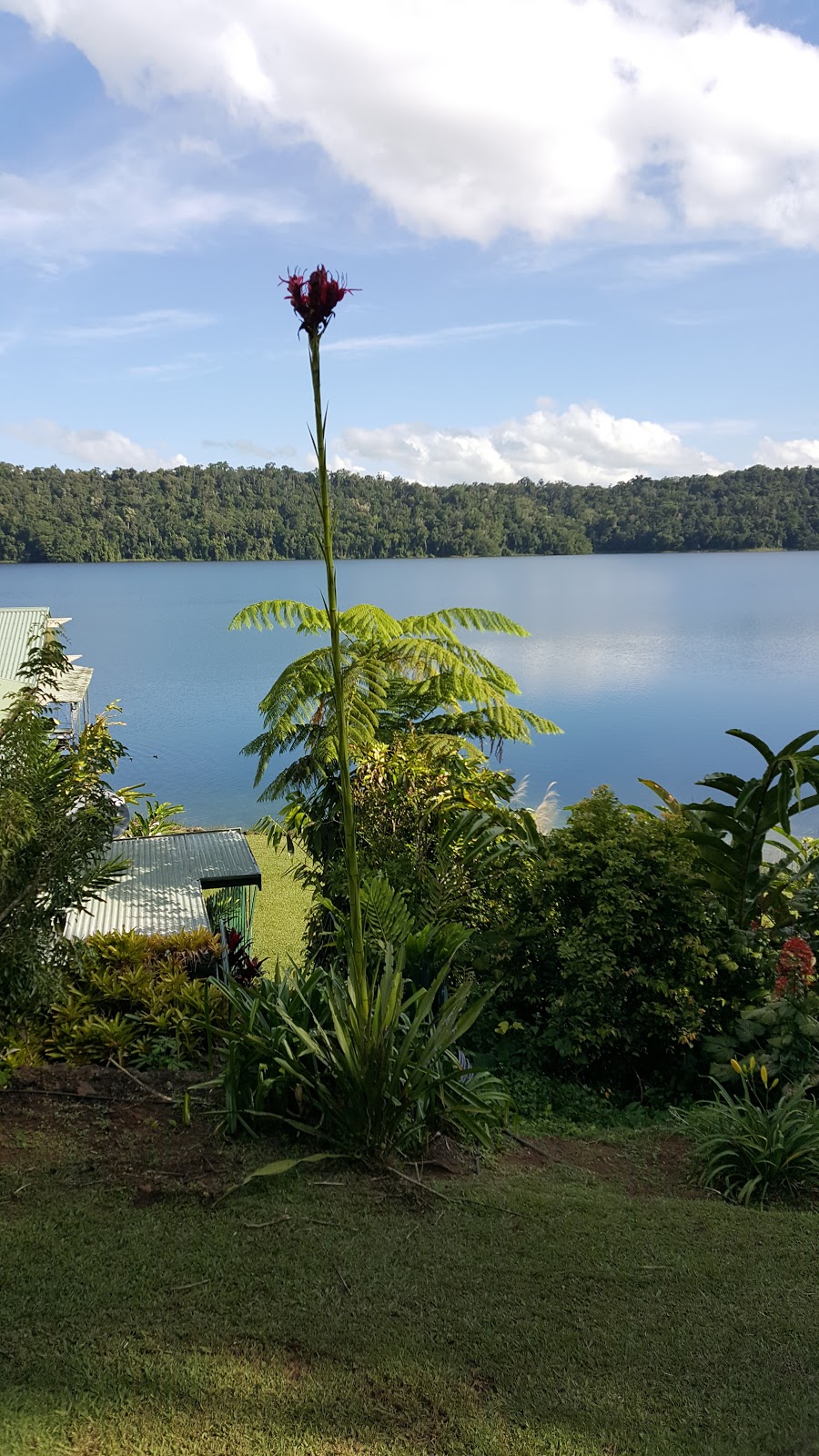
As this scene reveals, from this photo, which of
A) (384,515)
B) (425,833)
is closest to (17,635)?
(425,833)

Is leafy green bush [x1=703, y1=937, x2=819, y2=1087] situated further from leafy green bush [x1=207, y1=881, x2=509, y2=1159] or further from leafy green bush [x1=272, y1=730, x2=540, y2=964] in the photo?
leafy green bush [x1=272, y1=730, x2=540, y2=964]

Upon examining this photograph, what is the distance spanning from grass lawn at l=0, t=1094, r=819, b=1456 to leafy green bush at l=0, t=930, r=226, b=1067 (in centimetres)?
105

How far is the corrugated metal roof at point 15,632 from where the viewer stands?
57.4ft

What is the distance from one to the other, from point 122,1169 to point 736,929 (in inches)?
149

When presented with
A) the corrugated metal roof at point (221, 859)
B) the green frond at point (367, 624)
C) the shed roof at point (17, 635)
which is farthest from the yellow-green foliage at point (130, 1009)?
the shed roof at point (17, 635)

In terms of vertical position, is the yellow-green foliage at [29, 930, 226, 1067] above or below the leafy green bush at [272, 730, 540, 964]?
below

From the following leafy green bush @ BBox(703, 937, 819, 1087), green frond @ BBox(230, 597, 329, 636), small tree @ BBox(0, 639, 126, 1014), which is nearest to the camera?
small tree @ BBox(0, 639, 126, 1014)

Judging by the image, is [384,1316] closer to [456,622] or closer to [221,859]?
[221,859]

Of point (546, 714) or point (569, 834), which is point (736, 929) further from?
point (546, 714)

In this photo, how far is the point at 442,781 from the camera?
7.41m

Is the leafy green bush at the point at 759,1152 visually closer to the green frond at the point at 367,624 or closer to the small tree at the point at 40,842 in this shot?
the small tree at the point at 40,842

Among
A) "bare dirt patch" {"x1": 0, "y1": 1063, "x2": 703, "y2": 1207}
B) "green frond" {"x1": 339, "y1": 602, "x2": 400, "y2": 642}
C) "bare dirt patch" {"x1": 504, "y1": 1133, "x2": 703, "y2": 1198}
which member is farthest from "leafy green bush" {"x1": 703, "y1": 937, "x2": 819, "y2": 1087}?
"green frond" {"x1": 339, "y1": 602, "x2": 400, "y2": 642}

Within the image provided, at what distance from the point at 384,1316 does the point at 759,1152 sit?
192 centimetres

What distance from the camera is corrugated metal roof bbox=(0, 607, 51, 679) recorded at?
1748 centimetres
